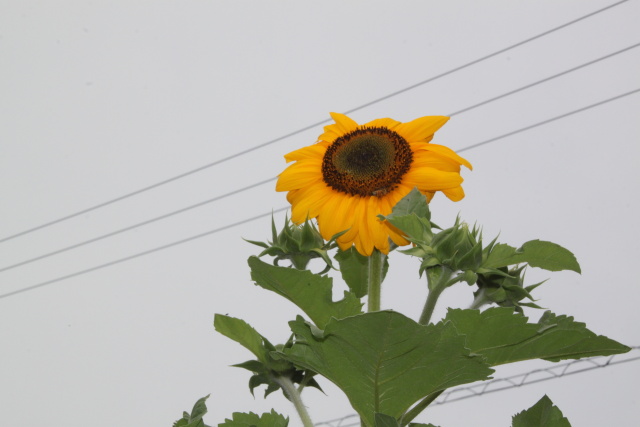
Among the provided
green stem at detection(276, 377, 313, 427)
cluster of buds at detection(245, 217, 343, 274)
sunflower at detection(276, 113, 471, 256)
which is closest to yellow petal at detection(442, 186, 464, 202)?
sunflower at detection(276, 113, 471, 256)

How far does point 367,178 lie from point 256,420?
0.23 meters

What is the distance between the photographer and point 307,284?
→ 0.57 meters

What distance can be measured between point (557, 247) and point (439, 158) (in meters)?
0.12

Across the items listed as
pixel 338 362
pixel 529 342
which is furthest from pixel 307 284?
pixel 529 342

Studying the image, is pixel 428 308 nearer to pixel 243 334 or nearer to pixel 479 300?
pixel 479 300

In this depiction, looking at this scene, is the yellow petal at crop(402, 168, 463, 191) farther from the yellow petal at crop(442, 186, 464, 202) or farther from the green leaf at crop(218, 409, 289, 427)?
the green leaf at crop(218, 409, 289, 427)

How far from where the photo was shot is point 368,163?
0.64m

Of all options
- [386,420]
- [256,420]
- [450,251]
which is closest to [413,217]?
[450,251]

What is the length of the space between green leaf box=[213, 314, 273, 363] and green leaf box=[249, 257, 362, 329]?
2.2 inches

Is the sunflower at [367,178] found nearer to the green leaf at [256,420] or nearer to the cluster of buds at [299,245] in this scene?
the cluster of buds at [299,245]

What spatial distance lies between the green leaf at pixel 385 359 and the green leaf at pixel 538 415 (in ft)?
0.40

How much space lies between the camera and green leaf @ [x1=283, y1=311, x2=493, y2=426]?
0.49 meters

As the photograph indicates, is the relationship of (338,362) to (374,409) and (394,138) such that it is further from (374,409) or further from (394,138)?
(394,138)

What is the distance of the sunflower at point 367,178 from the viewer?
607 millimetres
